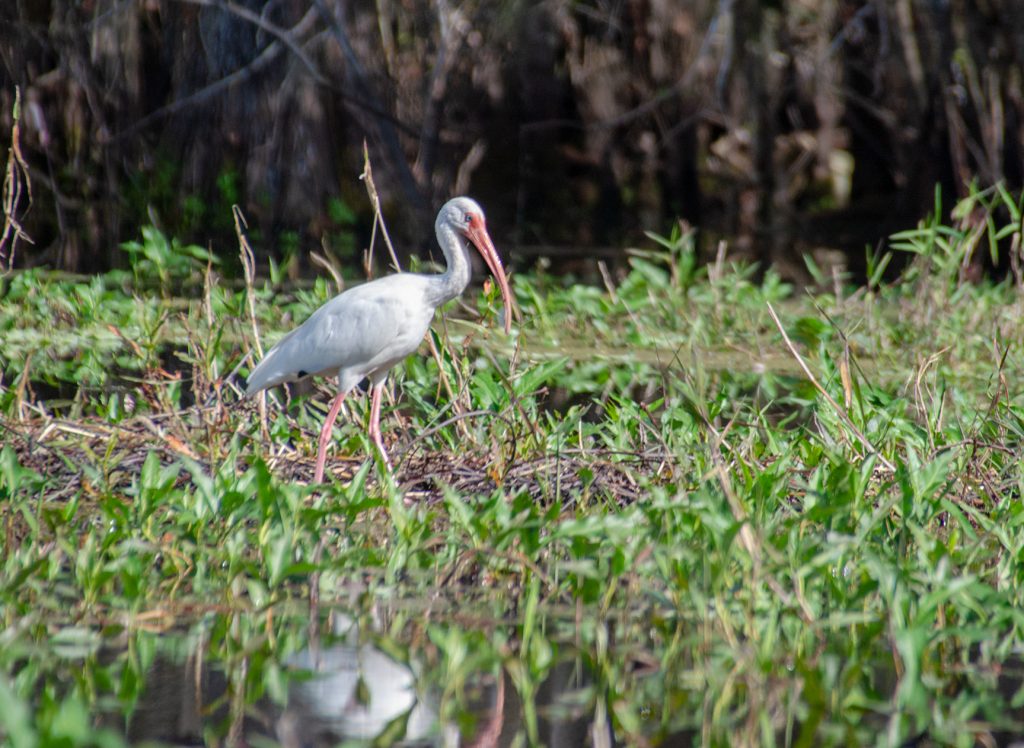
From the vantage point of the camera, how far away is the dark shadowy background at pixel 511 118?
40.8 ft

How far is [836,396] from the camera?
5.26 metres

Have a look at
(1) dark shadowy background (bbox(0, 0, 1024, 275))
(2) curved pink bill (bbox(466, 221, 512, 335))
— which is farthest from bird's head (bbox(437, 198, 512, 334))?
(1) dark shadowy background (bbox(0, 0, 1024, 275))

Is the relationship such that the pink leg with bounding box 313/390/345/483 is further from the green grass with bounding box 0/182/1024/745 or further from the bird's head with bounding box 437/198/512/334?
the bird's head with bounding box 437/198/512/334

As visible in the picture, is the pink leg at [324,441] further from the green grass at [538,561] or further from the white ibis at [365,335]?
the green grass at [538,561]

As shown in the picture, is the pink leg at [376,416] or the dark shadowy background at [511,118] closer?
the pink leg at [376,416]

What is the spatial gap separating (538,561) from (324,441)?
3.57ft

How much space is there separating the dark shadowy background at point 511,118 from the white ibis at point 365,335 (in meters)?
4.16

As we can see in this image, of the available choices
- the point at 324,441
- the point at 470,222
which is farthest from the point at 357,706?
the point at 470,222

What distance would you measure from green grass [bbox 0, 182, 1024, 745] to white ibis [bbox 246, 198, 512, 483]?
16 centimetres

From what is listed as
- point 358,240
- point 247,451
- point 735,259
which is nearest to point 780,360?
point 247,451

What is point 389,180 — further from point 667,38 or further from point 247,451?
point 247,451

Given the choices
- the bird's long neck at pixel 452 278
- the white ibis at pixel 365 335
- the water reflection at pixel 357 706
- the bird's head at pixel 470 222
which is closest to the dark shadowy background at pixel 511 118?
the bird's head at pixel 470 222

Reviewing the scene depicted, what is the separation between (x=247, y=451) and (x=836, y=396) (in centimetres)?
185

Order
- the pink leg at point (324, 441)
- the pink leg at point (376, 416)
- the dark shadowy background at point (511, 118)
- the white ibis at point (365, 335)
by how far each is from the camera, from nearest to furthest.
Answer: the pink leg at point (324, 441) → the pink leg at point (376, 416) → the white ibis at point (365, 335) → the dark shadowy background at point (511, 118)
